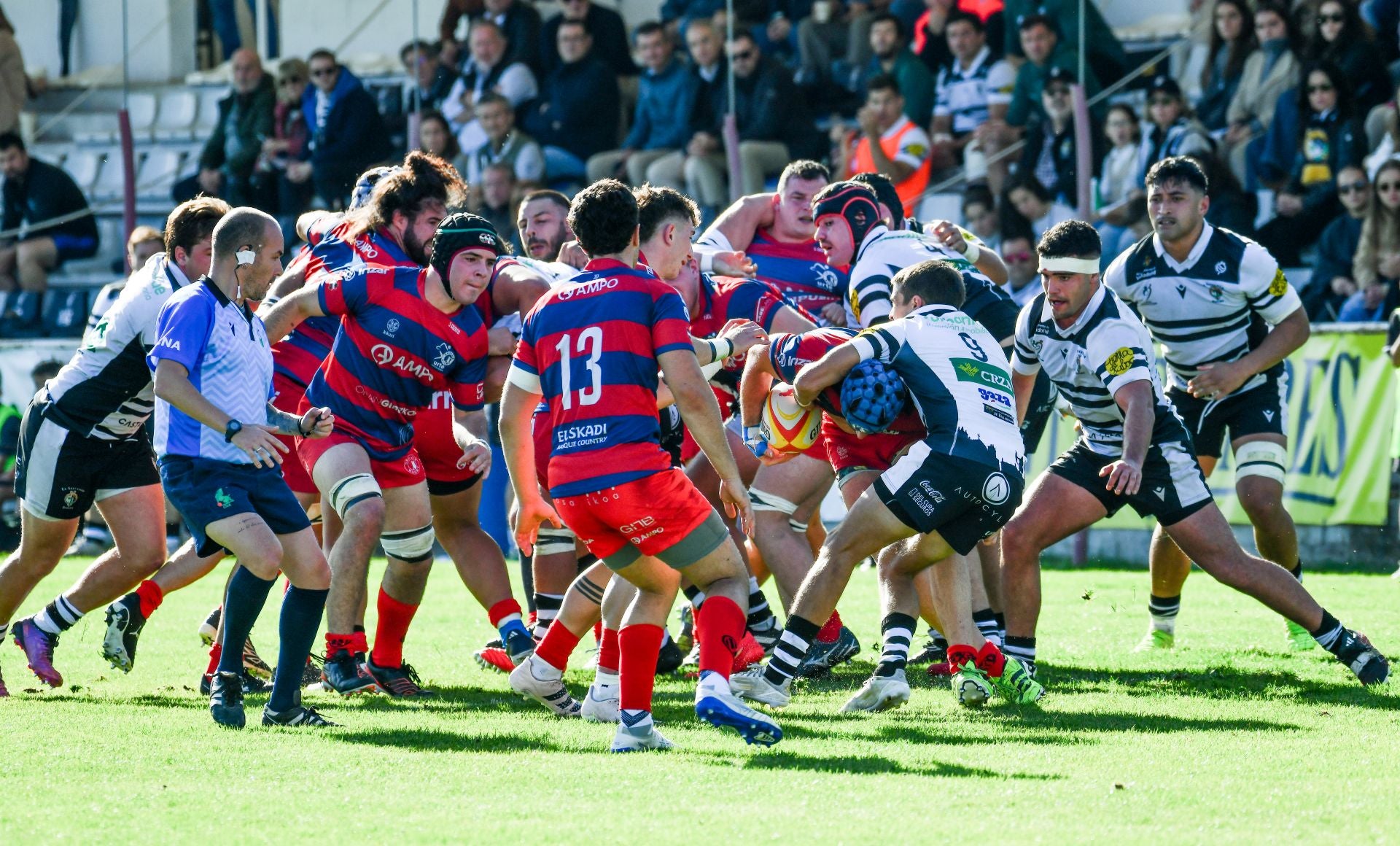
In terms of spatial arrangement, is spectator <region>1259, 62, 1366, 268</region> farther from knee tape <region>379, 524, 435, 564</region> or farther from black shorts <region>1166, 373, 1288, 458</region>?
knee tape <region>379, 524, 435, 564</region>

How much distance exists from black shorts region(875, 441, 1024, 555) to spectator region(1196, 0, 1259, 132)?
843 cm

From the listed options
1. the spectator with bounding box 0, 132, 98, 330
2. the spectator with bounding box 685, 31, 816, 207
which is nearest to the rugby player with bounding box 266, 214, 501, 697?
the spectator with bounding box 685, 31, 816, 207

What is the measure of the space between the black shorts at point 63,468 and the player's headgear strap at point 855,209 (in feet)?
10.6

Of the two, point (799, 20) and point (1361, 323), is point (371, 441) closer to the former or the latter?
point (1361, 323)

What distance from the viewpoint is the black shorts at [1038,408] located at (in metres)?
8.22

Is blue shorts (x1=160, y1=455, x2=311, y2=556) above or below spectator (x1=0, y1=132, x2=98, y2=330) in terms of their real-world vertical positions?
below

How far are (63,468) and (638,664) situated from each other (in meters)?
3.05

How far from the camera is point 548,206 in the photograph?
28.1 ft

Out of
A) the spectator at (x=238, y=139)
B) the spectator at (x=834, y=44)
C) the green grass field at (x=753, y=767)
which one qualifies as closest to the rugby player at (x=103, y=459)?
the green grass field at (x=753, y=767)

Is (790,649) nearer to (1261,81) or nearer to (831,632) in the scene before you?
(831,632)

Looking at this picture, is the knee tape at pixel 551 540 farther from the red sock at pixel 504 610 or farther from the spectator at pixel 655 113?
the spectator at pixel 655 113

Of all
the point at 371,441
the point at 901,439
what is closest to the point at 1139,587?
the point at 901,439

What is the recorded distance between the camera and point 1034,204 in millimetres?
13820

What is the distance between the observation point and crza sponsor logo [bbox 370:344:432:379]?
23.2 feet
